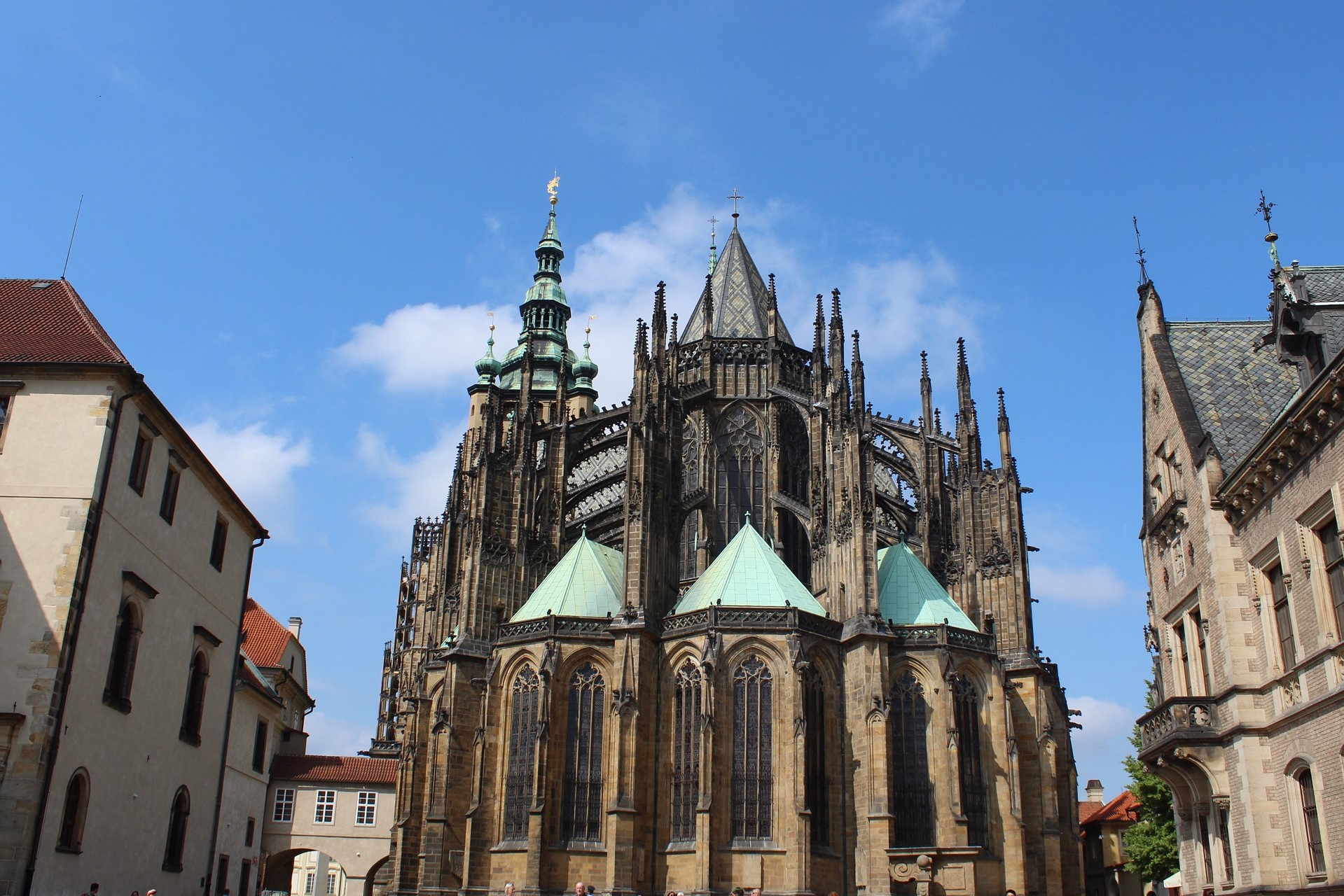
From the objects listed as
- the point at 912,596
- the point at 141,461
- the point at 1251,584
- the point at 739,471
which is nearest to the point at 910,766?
the point at 912,596

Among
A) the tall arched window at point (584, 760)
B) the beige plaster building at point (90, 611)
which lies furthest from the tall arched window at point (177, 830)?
the tall arched window at point (584, 760)

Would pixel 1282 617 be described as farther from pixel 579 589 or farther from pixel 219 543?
pixel 219 543

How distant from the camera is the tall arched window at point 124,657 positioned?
70.6 feet

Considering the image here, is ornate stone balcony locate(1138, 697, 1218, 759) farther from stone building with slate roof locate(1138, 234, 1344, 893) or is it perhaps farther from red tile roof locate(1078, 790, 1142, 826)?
red tile roof locate(1078, 790, 1142, 826)

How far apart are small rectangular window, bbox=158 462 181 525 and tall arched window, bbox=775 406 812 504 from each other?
76.1 ft

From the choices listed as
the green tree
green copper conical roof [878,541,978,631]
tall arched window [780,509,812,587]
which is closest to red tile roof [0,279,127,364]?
green copper conical roof [878,541,978,631]

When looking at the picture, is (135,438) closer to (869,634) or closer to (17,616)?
(17,616)

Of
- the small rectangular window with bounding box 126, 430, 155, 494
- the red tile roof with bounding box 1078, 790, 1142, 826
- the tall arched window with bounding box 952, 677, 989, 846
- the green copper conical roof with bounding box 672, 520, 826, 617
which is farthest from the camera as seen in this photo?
the red tile roof with bounding box 1078, 790, 1142, 826

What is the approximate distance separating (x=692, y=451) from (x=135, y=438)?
→ 2386cm

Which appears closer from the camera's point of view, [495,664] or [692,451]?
[495,664]

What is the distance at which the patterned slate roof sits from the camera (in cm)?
2092

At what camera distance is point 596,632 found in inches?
1353

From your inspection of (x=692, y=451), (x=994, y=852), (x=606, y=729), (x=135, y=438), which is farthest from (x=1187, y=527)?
(x=692, y=451)

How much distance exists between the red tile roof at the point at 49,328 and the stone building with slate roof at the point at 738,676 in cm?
1611
